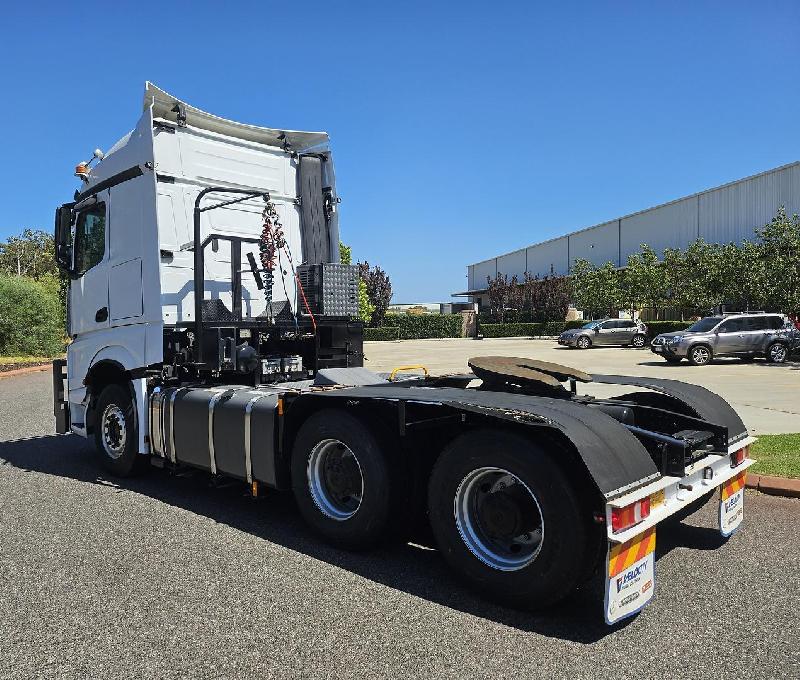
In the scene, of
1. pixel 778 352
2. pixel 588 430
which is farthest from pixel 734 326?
pixel 588 430

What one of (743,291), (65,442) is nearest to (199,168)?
(65,442)

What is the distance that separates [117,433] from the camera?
23.8 feet

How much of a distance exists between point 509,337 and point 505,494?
5686 cm

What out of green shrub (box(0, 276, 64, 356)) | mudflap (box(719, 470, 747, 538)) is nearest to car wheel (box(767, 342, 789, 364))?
mudflap (box(719, 470, 747, 538))

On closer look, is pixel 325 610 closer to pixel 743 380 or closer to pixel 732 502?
pixel 732 502

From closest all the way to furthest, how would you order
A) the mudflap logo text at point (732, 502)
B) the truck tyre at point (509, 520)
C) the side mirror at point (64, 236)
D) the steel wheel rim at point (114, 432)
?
the truck tyre at point (509, 520) < the mudflap logo text at point (732, 502) < the steel wheel rim at point (114, 432) < the side mirror at point (64, 236)

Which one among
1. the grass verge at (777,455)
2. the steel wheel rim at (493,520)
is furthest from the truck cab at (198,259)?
the grass verge at (777,455)

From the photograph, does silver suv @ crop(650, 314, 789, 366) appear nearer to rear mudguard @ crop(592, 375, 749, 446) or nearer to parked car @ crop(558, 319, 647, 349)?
parked car @ crop(558, 319, 647, 349)

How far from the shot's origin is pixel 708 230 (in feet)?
173

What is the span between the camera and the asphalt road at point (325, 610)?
3.24 metres

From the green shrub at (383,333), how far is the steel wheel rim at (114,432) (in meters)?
47.4

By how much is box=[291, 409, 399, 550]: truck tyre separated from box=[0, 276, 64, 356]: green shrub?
2696cm

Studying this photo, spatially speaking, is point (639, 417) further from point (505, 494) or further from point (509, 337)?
point (509, 337)

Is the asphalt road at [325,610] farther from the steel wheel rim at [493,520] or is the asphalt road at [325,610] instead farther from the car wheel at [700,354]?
the car wheel at [700,354]
